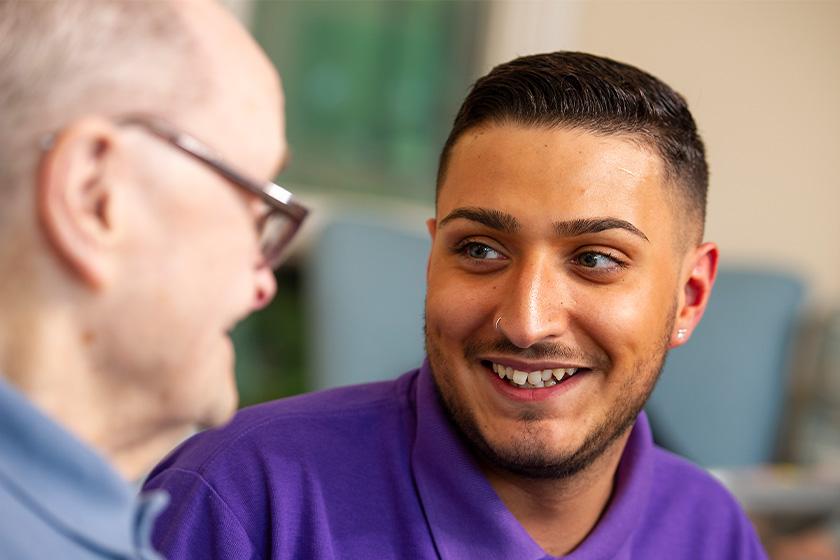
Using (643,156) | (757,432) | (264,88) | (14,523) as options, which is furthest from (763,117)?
→ (14,523)

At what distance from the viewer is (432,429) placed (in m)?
1.27

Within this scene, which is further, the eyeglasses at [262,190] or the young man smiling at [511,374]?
the young man smiling at [511,374]

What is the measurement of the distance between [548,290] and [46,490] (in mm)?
614

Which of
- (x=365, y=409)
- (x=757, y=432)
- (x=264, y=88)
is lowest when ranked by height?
(x=757, y=432)

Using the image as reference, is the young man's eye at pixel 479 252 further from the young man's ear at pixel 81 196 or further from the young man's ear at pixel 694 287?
the young man's ear at pixel 81 196

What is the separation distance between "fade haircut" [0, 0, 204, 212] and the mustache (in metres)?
0.55

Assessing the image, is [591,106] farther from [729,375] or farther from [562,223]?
[729,375]

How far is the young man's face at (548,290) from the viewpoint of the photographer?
3.89ft

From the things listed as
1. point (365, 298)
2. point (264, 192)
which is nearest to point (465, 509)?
point (264, 192)

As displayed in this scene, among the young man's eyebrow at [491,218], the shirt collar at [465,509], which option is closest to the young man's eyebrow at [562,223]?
the young man's eyebrow at [491,218]

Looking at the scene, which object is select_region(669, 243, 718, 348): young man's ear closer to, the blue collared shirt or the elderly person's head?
the elderly person's head

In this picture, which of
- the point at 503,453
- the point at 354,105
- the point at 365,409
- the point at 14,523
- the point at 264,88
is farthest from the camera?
the point at 354,105

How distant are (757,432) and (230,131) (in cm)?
299

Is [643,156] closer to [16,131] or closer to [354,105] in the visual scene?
[16,131]
